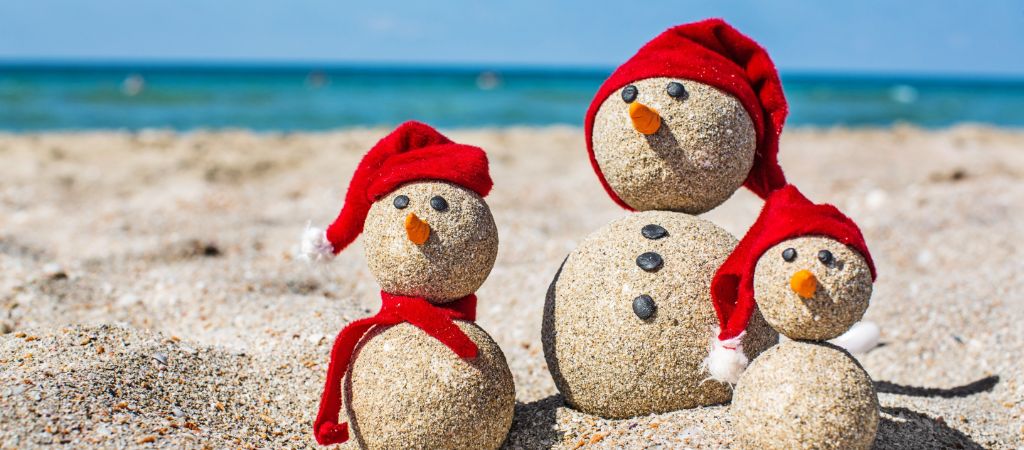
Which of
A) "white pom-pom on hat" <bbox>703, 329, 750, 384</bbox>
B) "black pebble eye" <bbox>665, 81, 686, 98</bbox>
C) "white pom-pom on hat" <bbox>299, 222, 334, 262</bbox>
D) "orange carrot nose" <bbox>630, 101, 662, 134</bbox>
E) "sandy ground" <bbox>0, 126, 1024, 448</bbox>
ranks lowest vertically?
"sandy ground" <bbox>0, 126, 1024, 448</bbox>

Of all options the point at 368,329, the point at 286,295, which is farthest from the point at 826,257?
the point at 286,295

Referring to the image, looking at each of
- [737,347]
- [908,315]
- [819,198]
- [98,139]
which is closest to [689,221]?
[737,347]

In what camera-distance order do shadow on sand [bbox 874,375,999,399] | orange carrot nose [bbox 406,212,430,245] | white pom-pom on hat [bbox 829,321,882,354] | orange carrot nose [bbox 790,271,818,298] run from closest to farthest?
orange carrot nose [bbox 790,271,818,298]
orange carrot nose [bbox 406,212,430,245]
shadow on sand [bbox 874,375,999,399]
white pom-pom on hat [bbox 829,321,882,354]

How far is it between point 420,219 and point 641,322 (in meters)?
0.90

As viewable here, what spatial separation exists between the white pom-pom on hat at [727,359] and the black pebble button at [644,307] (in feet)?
0.87

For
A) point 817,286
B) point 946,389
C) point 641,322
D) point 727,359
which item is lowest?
point 946,389

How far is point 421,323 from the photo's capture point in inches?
115

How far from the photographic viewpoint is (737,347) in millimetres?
3006

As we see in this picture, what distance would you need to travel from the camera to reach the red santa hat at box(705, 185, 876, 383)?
2674 millimetres

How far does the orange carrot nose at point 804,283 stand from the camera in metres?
2.50

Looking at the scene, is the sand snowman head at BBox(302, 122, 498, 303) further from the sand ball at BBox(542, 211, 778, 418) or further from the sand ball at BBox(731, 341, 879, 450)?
the sand ball at BBox(731, 341, 879, 450)

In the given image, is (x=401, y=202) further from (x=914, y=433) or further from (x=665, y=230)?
(x=914, y=433)

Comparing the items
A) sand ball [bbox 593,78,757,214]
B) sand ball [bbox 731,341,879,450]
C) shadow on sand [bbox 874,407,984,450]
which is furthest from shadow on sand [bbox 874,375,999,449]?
sand ball [bbox 593,78,757,214]

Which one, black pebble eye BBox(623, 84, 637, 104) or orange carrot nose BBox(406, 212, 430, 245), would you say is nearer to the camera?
orange carrot nose BBox(406, 212, 430, 245)
